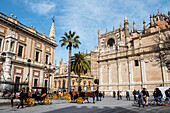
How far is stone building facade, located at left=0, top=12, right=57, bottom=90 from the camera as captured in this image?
20734 mm

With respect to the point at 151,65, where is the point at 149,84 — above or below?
below

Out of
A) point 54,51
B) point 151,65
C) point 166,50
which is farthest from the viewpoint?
point 54,51

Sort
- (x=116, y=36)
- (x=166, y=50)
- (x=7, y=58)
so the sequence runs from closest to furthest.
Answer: (x=7, y=58) → (x=166, y=50) → (x=116, y=36)

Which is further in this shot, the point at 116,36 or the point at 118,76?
the point at 116,36

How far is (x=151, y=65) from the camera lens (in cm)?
2759

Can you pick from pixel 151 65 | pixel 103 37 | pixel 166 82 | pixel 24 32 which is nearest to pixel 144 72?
pixel 151 65

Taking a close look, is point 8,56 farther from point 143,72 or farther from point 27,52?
point 143,72

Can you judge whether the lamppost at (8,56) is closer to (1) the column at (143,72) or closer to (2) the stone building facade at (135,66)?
(2) the stone building facade at (135,66)

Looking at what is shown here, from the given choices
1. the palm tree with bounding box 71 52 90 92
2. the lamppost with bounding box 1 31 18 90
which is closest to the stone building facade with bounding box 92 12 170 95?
the palm tree with bounding box 71 52 90 92

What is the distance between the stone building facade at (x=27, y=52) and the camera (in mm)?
20734

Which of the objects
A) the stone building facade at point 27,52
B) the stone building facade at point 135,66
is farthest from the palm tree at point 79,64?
the stone building facade at point 135,66

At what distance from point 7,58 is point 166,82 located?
2798 cm

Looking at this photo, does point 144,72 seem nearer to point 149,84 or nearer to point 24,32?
point 149,84

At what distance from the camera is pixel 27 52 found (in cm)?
2417
